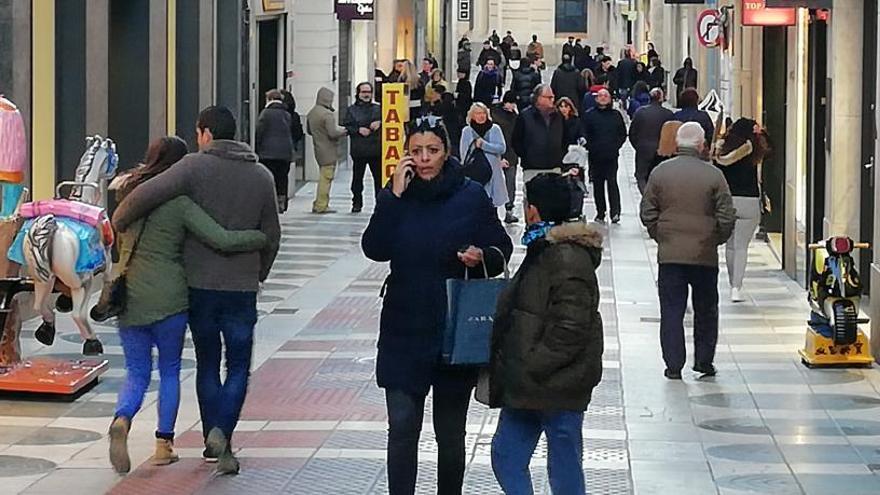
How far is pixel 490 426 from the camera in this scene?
11891 millimetres

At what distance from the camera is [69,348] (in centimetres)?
1499

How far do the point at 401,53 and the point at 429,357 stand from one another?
40.9 meters

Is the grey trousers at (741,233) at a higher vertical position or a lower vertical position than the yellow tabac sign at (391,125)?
lower

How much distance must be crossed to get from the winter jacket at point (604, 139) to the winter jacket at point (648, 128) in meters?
0.22

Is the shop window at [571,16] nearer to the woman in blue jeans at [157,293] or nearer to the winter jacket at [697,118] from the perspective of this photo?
the winter jacket at [697,118]

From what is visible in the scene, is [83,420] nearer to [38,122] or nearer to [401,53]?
[38,122]

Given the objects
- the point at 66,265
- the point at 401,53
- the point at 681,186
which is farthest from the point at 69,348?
the point at 401,53

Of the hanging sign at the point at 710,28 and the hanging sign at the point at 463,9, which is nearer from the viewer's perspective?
the hanging sign at the point at 710,28

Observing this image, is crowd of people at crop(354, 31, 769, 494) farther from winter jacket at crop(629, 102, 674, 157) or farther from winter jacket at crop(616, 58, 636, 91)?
winter jacket at crop(616, 58, 636, 91)

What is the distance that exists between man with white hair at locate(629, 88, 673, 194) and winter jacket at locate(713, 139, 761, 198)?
25.5 ft

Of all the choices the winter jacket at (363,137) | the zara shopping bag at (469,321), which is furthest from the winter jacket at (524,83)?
the zara shopping bag at (469,321)

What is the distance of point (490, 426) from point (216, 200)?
8.86ft

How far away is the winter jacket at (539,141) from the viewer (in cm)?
2416

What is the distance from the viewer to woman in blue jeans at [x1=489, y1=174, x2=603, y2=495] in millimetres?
8000
